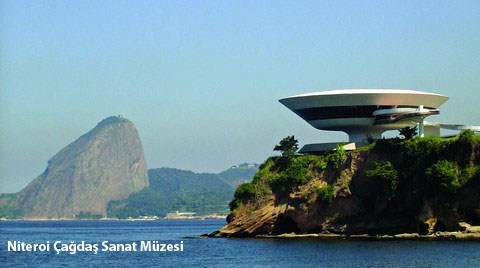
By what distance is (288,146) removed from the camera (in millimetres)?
125125

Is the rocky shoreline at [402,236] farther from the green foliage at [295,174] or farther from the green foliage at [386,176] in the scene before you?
the green foliage at [295,174]

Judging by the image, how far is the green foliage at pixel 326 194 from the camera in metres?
113

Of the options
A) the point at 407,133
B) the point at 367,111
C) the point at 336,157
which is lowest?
the point at 336,157

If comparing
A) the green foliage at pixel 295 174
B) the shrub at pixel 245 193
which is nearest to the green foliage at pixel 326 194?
the green foliage at pixel 295 174

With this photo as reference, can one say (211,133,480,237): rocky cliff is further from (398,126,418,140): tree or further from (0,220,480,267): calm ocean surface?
(0,220,480,267): calm ocean surface

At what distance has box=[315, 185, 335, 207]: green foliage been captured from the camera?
11281 centimetres

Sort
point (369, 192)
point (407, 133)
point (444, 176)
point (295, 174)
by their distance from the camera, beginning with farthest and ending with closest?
point (295, 174) < point (407, 133) < point (369, 192) < point (444, 176)

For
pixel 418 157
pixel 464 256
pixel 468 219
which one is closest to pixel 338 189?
pixel 418 157

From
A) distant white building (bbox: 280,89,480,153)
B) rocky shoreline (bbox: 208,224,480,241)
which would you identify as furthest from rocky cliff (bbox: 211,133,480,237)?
distant white building (bbox: 280,89,480,153)

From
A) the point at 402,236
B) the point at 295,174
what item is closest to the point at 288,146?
the point at 295,174

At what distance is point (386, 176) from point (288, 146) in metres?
20.4

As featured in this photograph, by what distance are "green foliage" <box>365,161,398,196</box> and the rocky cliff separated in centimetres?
13

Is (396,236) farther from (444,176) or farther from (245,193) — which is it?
(245,193)

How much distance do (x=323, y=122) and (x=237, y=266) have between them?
56773 millimetres
